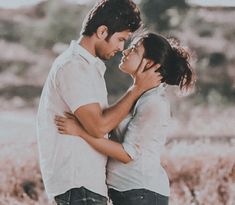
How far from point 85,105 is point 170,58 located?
0.36 m

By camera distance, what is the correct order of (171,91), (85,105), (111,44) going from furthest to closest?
1. (171,91)
2. (111,44)
3. (85,105)

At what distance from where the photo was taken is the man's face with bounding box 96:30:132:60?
79.3 inches

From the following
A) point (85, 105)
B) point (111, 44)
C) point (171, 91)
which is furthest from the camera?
point (171, 91)

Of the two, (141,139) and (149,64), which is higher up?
(149,64)

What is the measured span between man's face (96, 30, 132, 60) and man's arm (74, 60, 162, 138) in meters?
0.11

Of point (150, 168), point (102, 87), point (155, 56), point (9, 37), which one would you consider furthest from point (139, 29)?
point (9, 37)

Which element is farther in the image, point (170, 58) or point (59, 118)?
point (170, 58)

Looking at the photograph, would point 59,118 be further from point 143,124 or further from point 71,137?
point 143,124

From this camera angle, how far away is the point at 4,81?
3504 millimetres

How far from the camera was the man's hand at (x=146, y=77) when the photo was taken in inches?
80.9

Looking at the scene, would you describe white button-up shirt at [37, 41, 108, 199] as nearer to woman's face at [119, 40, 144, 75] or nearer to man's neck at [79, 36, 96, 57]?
man's neck at [79, 36, 96, 57]

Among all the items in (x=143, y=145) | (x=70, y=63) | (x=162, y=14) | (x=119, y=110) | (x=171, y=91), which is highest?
(x=70, y=63)

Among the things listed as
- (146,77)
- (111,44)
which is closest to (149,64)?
(146,77)

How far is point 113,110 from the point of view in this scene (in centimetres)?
198
